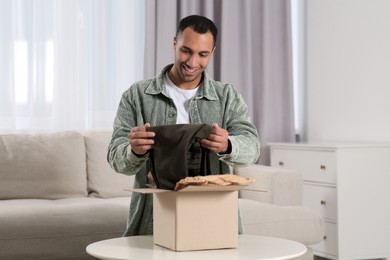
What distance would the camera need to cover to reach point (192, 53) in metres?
2.04

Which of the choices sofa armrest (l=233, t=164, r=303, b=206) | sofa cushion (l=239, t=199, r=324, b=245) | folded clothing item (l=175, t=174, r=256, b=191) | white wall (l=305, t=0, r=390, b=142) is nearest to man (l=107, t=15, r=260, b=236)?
folded clothing item (l=175, t=174, r=256, b=191)

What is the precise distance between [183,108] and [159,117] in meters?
0.08

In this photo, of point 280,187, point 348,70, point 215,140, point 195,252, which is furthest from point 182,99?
point 348,70

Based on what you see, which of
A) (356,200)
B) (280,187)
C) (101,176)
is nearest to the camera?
(280,187)

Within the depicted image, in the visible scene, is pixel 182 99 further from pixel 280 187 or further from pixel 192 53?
pixel 280 187

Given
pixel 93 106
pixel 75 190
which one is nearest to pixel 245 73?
pixel 93 106

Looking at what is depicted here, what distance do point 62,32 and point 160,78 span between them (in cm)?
225

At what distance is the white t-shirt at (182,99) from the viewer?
2111mm

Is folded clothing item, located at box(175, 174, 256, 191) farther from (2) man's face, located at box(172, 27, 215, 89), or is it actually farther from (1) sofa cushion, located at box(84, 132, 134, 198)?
(1) sofa cushion, located at box(84, 132, 134, 198)

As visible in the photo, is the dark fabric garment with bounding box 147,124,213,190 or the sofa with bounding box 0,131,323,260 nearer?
the dark fabric garment with bounding box 147,124,213,190

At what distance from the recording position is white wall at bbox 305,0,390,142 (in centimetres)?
436

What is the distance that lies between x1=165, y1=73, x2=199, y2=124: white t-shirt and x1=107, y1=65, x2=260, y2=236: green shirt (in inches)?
0.7

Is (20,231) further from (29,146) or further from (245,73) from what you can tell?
(245,73)

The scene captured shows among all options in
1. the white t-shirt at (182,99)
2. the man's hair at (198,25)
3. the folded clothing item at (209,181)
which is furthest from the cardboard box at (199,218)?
the man's hair at (198,25)
